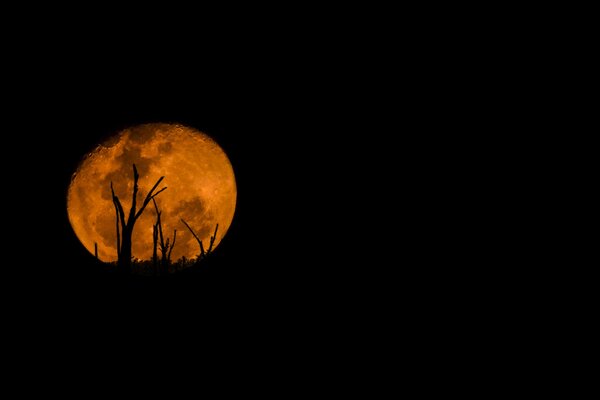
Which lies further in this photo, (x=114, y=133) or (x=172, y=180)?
(x=114, y=133)

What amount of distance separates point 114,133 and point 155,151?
1.54 ft

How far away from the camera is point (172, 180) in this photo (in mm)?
3930

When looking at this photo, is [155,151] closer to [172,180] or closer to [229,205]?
[172,180]

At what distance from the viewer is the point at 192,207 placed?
3.94m

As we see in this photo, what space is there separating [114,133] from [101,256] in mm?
979

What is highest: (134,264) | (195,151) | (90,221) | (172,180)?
(195,151)

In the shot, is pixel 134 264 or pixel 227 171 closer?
pixel 134 264

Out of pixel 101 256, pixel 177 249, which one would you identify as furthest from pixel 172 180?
pixel 101 256

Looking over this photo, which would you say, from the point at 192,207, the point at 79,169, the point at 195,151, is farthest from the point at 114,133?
the point at 192,207

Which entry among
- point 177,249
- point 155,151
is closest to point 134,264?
point 177,249

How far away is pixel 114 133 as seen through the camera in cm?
424

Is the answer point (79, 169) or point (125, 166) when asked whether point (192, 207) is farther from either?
point (79, 169)

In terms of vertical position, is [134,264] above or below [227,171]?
below

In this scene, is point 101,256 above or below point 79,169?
below
